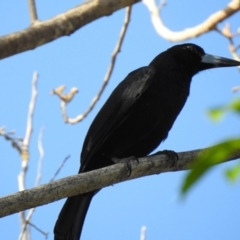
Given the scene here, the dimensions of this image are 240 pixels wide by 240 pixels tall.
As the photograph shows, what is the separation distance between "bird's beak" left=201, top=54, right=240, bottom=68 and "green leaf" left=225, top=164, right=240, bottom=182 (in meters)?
3.33

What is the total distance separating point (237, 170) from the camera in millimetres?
655

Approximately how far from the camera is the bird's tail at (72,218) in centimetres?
311

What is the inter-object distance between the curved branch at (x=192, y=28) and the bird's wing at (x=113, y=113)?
0.86m

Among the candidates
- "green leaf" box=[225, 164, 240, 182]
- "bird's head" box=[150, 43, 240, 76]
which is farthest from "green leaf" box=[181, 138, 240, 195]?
"bird's head" box=[150, 43, 240, 76]

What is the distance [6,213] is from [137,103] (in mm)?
1458

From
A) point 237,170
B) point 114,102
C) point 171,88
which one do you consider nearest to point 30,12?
point 114,102

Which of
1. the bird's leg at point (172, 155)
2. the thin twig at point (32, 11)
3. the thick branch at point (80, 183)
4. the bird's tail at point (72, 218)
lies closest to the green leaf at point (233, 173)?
the thick branch at point (80, 183)

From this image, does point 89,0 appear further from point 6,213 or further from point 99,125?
point 6,213

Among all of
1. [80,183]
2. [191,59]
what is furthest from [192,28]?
[80,183]

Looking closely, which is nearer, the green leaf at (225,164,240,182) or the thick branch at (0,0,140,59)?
the green leaf at (225,164,240,182)

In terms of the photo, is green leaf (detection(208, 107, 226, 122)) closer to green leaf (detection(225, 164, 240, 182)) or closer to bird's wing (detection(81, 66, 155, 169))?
green leaf (detection(225, 164, 240, 182))

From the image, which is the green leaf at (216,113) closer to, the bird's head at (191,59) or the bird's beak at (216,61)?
the bird's head at (191,59)

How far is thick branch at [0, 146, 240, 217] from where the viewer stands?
7.18ft

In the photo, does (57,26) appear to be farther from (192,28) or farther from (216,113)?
(216,113)
